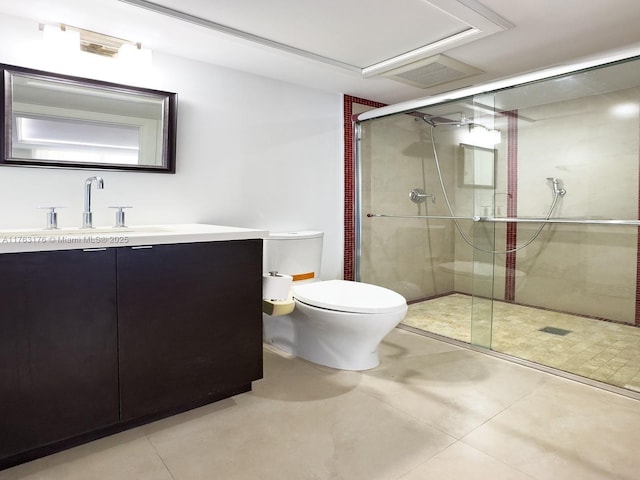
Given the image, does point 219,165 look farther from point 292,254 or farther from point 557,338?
point 557,338

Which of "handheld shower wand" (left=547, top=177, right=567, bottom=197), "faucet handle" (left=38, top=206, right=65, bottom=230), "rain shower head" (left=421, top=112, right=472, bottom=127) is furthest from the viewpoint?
"rain shower head" (left=421, top=112, right=472, bottom=127)

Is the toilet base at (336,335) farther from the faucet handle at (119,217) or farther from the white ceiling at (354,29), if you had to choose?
the white ceiling at (354,29)

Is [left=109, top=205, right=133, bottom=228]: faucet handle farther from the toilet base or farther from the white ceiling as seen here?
the toilet base

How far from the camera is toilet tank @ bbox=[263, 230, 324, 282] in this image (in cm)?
254

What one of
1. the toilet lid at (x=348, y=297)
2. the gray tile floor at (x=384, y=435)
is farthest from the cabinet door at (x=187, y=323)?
the toilet lid at (x=348, y=297)

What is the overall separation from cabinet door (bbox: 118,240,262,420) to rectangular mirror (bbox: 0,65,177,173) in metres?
0.77

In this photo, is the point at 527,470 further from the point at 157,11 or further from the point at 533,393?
the point at 157,11

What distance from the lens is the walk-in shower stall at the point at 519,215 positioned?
220 cm

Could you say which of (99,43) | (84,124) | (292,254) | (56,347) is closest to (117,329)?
(56,347)

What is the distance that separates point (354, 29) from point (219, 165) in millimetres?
1068

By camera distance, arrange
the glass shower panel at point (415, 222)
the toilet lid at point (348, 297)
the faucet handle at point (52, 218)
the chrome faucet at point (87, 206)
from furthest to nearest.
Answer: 1. the glass shower panel at point (415, 222)
2. the toilet lid at point (348, 297)
3. the chrome faucet at point (87, 206)
4. the faucet handle at point (52, 218)

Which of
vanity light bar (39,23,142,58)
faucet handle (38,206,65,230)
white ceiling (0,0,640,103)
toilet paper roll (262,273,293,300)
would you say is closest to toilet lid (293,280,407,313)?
toilet paper roll (262,273,293,300)

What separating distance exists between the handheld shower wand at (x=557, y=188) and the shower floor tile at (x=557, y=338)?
0.73 meters

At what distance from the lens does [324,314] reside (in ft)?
7.00
